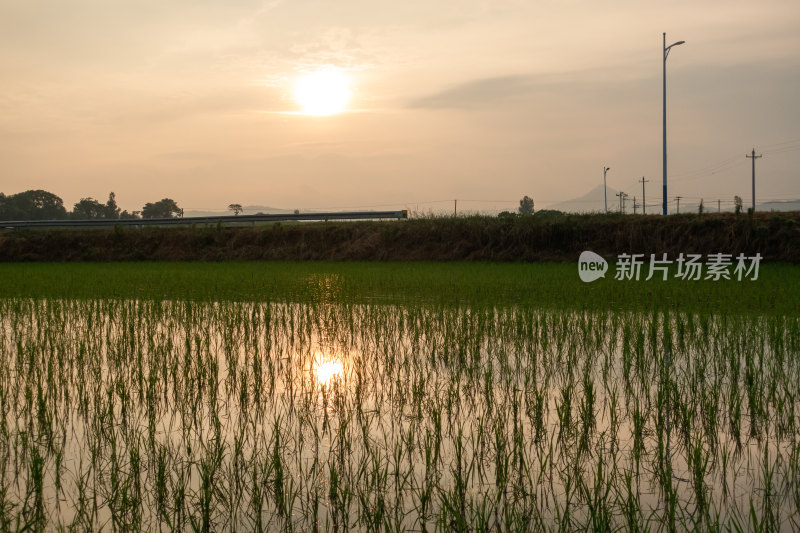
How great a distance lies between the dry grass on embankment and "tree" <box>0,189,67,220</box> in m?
33.9

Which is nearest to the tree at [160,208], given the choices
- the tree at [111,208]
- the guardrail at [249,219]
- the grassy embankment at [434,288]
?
the tree at [111,208]

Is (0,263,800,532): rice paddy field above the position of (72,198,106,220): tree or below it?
below

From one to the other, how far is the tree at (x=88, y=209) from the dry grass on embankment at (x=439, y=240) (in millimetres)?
30048

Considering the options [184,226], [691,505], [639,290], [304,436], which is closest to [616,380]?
[691,505]

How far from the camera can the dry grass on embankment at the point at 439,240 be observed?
667 inches

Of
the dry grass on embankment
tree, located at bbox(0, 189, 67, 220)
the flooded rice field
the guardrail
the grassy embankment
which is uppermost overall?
tree, located at bbox(0, 189, 67, 220)

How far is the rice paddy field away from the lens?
2.77 metres

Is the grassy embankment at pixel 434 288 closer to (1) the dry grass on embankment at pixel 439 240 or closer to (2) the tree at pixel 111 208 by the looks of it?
(1) the dry grass on embankment at pixel 439 240

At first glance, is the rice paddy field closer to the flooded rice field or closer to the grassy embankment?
the flooded rice field

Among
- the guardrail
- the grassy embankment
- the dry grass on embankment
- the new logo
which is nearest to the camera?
the grassy embankment

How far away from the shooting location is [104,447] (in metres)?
3.58

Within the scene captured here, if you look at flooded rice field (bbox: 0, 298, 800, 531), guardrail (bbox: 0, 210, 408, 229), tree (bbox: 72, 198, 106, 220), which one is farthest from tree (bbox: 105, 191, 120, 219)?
flooded rice field (bbox: 0, 298, 800, 531)

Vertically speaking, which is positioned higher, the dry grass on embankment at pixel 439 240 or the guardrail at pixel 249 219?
the guardrail at pixel 249 219

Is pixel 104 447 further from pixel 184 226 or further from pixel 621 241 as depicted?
pixel 184 226
